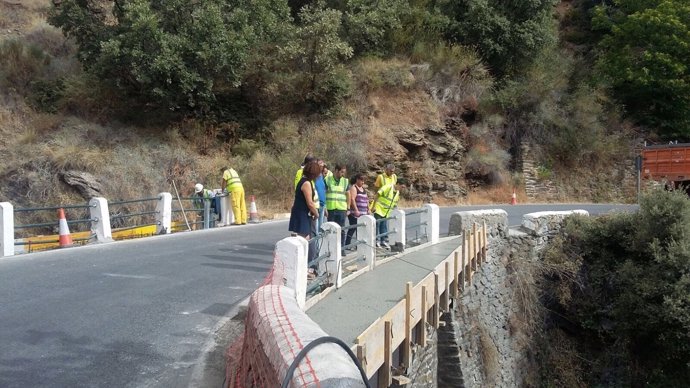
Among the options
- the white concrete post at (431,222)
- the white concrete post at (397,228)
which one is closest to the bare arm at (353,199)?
the white concrete post at (397,228)

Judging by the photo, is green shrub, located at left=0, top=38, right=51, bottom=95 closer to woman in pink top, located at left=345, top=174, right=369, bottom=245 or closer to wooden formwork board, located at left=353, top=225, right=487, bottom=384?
woman in pink top, located at left=345, top=174, right=369, bottom=245

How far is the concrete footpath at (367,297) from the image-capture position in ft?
20.3

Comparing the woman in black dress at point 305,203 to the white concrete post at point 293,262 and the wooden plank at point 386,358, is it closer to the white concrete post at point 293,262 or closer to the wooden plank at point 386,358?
the white concrete post at point 293,262

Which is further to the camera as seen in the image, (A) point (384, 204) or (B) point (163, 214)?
(B) point (163, 214)

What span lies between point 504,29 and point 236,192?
19.7 metres

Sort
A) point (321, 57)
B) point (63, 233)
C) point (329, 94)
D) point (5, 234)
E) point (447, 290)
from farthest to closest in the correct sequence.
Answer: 1. point (329, 94)
2. point (321, 57)
3. point (63, 233)
4. point (5, 234)
5. point (447, 290)

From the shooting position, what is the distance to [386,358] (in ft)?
17.6

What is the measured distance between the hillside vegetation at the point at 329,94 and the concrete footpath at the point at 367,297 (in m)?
11.1

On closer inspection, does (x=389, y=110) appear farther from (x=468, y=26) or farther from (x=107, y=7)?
(x=107, y=7)

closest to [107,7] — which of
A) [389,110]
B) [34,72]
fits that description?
[34,72]

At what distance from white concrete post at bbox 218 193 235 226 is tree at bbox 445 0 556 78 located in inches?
740

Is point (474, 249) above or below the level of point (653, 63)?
below

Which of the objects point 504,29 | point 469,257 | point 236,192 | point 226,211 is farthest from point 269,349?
point 504,29

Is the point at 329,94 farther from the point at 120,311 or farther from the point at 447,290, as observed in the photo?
the point at 120,311
